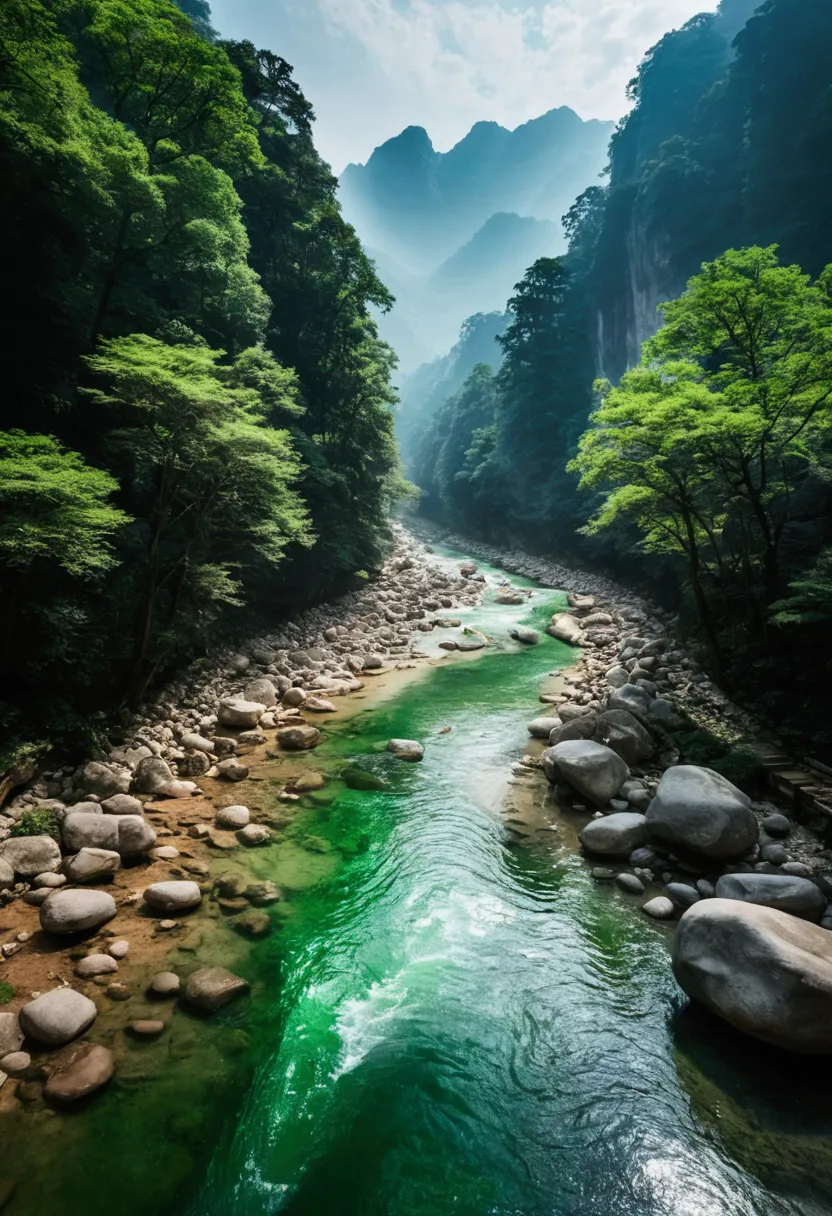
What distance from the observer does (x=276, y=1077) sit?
4117mm

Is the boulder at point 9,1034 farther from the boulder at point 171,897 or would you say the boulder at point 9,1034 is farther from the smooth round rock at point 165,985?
the boulder at point 171,897

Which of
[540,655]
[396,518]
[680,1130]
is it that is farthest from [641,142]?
[680,1130]

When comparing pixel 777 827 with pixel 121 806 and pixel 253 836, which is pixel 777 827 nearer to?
pixel 253 836

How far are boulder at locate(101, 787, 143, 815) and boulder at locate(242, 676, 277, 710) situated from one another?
14.1 ft

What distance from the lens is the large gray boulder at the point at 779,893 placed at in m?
5.30

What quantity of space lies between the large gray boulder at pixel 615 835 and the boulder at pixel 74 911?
229 inches

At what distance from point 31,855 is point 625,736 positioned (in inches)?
342

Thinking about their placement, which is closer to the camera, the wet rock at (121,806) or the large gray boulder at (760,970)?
the large gray boulder at (760,970)

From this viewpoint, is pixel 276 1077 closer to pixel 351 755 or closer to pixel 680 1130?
pixel 680 1130

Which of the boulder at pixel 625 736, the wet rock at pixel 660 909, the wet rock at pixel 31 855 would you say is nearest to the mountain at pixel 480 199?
the boulder at pixel 625 736

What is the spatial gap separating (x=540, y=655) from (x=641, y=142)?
44968 millimetres

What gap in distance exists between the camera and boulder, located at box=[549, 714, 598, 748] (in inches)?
376

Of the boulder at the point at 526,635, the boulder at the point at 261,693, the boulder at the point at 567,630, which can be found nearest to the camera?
the boulder at the point at 261,693

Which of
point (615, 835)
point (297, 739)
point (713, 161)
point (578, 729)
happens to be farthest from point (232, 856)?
point (713, 161)
